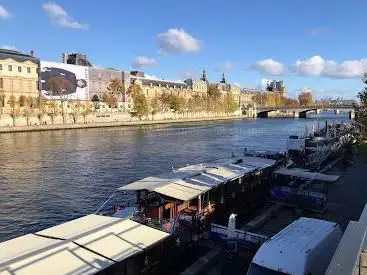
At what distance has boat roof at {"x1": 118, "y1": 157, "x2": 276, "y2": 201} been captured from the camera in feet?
65.6

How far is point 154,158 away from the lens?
174ft

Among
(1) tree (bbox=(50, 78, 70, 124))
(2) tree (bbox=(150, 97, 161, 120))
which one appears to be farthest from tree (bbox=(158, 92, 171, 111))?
(1) tree (bbox=(50, 78, 70, 124))

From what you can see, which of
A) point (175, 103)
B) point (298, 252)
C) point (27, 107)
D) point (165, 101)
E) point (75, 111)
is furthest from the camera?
point (165, 101)

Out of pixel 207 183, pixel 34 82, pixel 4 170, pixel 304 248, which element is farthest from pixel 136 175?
pixel 34 82

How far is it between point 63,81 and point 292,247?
125644 mm

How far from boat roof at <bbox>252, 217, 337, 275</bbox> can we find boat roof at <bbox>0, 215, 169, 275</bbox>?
3.85m

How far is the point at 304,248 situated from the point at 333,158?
3714cm

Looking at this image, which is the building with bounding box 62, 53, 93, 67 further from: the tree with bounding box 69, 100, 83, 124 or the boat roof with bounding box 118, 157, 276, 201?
the boat roof with bounding box 118, 157, 276, 201

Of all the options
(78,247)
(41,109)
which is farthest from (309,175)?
(41,109)

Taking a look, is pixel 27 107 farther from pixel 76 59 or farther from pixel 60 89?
pixel 76 59

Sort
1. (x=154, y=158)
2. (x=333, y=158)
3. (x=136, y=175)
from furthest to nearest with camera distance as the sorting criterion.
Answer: (x=154, y=158)
(x=333, y=158)
(x=136, y=175)

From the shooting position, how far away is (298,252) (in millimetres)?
13938

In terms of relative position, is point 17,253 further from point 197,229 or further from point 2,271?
point 197,229

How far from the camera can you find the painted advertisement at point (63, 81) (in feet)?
417
